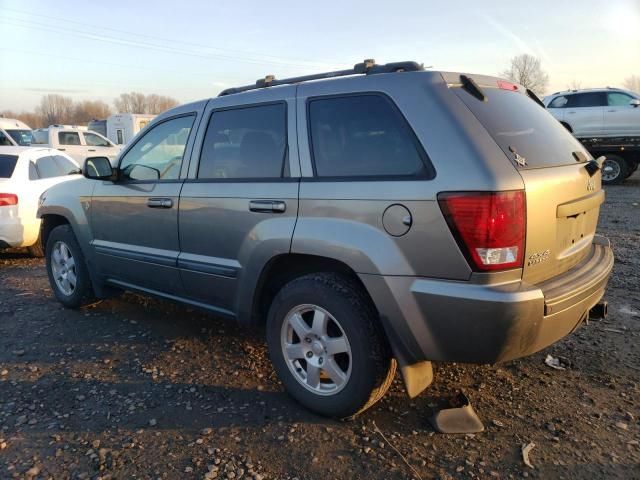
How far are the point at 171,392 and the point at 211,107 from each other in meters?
1.96

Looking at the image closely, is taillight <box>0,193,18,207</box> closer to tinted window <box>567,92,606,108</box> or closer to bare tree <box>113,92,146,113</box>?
tinted window <box>567,92,606,108</box>

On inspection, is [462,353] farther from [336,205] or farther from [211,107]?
[211,107]

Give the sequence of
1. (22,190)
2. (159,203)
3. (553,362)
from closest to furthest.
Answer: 1. (553,362)
2. (159,203)
3. (22,190)

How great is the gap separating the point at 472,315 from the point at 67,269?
12.9ft

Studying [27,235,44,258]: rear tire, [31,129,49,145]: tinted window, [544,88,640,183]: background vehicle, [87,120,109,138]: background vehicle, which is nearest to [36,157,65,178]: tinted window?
[27,235,44,258]: rear tire

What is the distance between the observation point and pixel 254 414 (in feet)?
9.89

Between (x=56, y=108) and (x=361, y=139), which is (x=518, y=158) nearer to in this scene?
(x=361, y=139)

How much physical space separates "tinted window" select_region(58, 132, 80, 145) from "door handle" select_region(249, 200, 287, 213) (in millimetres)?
16309

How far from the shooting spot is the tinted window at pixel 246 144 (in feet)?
10.4

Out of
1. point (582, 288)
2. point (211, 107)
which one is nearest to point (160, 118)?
point (211, 107)

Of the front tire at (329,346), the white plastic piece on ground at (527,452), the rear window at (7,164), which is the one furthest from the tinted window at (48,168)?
the white plastic piece on ground at (527,452)

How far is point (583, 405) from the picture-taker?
3.03 meters

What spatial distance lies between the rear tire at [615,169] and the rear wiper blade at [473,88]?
12030 millimetres

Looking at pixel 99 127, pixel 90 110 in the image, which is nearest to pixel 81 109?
pixel 90 110
